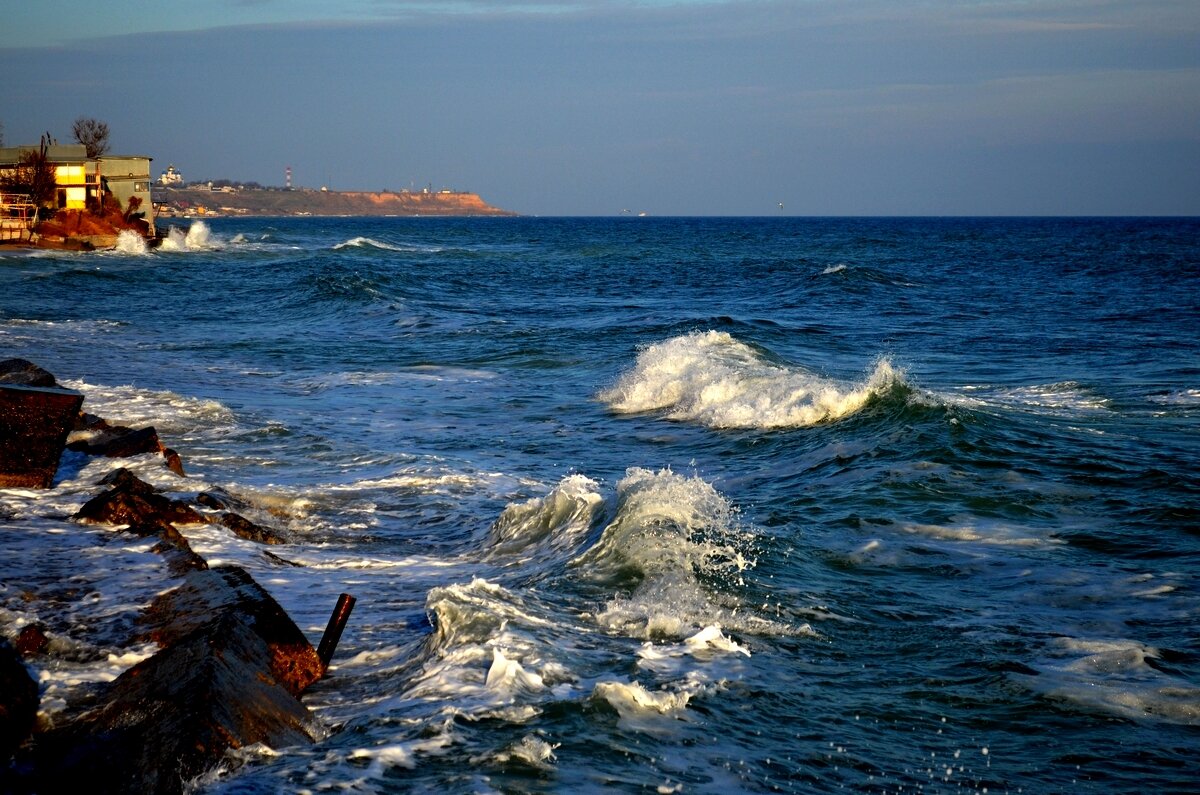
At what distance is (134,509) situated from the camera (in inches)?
327

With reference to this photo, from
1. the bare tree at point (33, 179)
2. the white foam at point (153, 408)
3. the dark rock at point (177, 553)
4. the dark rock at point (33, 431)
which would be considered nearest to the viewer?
the dark rock at point (177, 553)

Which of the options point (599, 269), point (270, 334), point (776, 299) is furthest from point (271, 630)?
point (599, 269)

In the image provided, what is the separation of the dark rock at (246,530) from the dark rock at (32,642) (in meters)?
2.82

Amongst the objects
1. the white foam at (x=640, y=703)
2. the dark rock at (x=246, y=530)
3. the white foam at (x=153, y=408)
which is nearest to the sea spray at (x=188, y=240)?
the white foam at (x=153, y=408)

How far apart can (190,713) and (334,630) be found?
1.51 metres

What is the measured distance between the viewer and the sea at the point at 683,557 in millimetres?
5285

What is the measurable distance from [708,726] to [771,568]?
2.99 metres

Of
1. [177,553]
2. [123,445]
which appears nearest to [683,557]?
[177,553]

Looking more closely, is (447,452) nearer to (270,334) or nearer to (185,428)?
(185,428)

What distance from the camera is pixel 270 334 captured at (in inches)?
1052

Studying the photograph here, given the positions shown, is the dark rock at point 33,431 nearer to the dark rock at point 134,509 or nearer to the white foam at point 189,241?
the dark rock at point 134,509

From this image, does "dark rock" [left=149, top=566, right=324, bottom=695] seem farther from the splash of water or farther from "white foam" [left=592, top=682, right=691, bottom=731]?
the splash of water

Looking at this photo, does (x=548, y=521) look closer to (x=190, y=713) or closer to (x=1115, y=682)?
(x=1115, y=682)

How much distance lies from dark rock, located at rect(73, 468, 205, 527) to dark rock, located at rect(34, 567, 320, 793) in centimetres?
274
